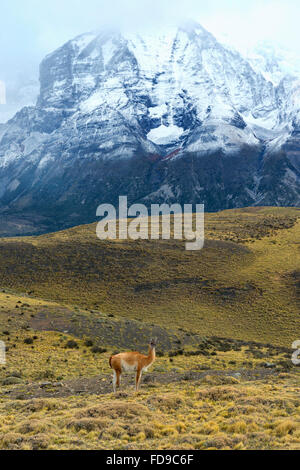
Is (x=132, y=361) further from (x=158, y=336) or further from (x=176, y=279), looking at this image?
(x=176, y=279)

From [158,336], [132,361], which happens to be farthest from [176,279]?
[132,361]

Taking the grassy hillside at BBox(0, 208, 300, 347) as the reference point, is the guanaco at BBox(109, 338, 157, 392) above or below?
below

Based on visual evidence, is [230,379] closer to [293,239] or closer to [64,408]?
[64,408]

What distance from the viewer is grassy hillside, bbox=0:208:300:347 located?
52031 mm

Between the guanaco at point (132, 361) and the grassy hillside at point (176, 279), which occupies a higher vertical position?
the grassy hillside at point (176, 279)

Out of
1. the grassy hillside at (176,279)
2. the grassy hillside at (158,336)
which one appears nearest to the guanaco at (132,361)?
the grassy hillside at (158,336)

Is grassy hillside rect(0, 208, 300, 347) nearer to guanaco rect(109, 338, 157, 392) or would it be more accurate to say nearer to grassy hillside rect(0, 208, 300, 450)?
grassy hillside rect(0, 208, 300, 450)

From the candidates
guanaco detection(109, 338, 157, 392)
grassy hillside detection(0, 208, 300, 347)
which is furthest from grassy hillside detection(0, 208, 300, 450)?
guanaco detection(109, 338, 157, 392)

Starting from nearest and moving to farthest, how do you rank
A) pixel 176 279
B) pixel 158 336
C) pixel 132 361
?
1. pixel 132 361
2. pixel 158 336
3. pixel 176 279

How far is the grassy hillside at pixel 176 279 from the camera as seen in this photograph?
2048 inches

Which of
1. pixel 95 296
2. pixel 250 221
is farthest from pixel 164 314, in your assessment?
pixel 250 221

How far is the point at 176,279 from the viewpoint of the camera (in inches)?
2552

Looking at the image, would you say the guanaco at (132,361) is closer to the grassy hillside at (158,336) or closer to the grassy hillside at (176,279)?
the grassy hillside at (158,336)

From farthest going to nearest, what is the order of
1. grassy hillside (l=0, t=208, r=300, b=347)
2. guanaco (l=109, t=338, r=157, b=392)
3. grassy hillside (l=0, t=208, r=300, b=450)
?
grassy hillside (l=0, t=208, r=300, b=347)
guanaco (l=109, t=338, r=157, b=392)
grassy hillside (l=0, t=208, r=300, b=450)
